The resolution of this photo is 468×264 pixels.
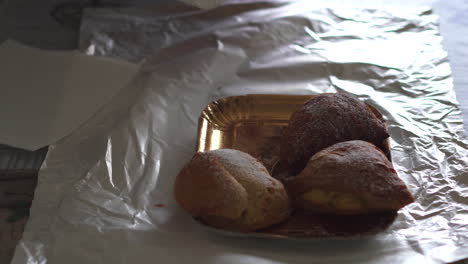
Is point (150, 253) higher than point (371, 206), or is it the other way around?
point (371, 206)

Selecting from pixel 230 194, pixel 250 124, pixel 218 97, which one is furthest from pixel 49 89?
pixel 230 194

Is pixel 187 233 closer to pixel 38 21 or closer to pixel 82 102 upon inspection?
pixel 82 102

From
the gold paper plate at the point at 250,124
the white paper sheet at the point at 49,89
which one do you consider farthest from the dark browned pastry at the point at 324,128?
the white paper sheet at the point at 49,89

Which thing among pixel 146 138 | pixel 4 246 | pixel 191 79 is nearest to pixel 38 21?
pixel 191 79

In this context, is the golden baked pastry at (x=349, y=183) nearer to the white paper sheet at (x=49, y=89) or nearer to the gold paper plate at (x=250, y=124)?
the gold paper plate at (x=250, y=124)

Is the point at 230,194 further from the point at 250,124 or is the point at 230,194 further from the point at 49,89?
the point at 49,89

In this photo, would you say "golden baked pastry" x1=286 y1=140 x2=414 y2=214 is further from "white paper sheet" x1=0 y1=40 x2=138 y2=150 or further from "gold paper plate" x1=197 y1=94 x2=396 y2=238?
"white paper sheet" x1=0 y1=40 x2=138 y2=150
